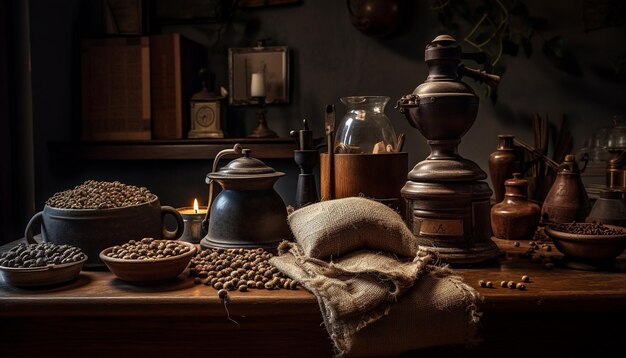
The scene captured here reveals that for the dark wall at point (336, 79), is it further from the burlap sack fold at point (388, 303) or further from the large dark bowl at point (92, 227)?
the burlap sack fold at point (388, 303)

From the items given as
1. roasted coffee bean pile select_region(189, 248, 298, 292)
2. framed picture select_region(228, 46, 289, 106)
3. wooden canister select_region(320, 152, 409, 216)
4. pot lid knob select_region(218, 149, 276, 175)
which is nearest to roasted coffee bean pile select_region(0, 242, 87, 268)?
roasted coffee bean pile select_region(189, 248, 298, 292)

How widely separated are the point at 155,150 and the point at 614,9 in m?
2.48

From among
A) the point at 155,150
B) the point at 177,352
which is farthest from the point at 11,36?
the point at 177,352

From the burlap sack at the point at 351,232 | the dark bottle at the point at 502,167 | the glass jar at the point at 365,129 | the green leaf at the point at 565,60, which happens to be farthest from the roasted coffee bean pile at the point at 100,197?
the green leaf at the point at 565,60

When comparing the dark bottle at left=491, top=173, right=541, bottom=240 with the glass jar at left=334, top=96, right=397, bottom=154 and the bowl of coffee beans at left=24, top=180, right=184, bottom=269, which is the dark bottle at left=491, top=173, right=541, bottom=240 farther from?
the bowl of coffee beans at left=24, top=180, right=184, bottom=269

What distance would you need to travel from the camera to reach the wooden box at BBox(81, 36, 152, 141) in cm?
295

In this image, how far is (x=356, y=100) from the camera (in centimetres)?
187

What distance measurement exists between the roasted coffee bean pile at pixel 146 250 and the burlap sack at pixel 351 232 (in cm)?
30

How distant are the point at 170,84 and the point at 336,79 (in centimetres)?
90

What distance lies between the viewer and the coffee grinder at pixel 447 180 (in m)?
1.44

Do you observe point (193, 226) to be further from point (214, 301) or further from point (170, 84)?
point (170, 84)

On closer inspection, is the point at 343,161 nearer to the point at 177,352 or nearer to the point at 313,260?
the point at 313,260

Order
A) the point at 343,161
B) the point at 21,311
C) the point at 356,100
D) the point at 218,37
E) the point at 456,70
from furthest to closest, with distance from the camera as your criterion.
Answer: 1. the point at 218,37
2. the point at 356,100
3. the point at 343,161
4. the point at 456,70
5. the point at 21,311

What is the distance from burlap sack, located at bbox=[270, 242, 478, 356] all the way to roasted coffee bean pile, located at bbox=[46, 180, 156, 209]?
55 centimetres
